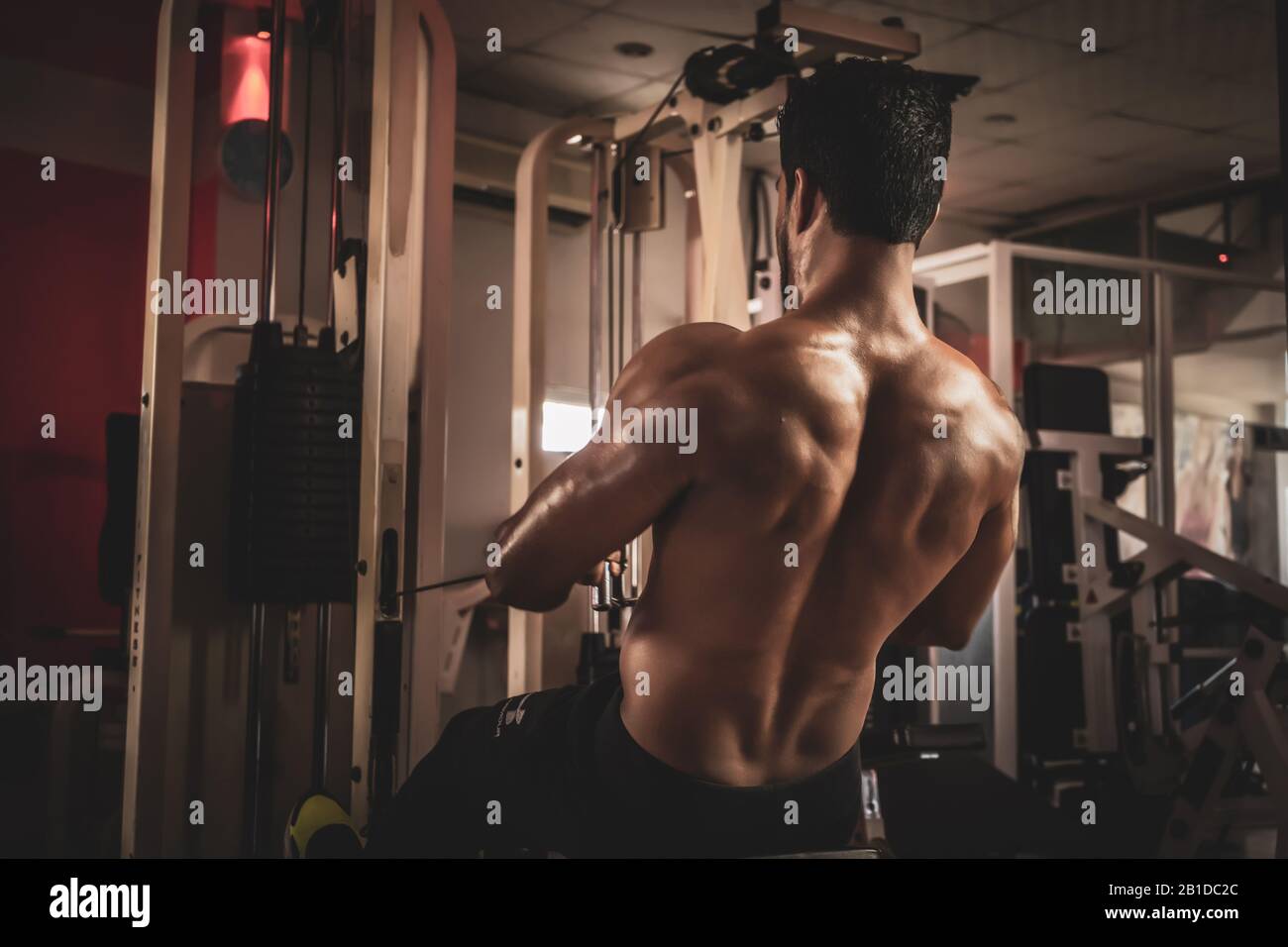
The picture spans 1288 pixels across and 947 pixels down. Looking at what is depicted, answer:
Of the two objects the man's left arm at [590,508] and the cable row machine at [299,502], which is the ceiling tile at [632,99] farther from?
the man's left arm at [590,508]

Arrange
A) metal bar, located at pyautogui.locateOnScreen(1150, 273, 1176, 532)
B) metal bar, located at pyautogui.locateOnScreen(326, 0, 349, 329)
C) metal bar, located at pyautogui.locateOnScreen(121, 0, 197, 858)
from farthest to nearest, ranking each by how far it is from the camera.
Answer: metal bar, located at pyautogui.locateOnScreen(1150, 273, 1176, 532) → metal bar, located at pyautogui.locateOnScreen(326, 0, 349, 329) → metal bar, located at pyautogui.locateOnScreen(121, 0, 197, 858)

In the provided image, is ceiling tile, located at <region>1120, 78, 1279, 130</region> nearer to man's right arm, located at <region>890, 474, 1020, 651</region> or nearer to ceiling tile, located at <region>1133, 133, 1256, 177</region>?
ceiling tile, located at <region>1133, 133, 1256, 177</region>

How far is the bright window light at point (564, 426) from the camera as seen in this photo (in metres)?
6.29

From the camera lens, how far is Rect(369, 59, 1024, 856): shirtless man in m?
1.50

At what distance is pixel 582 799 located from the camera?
1.63 meters

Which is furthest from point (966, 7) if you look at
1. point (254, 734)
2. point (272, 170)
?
point (254, 734)

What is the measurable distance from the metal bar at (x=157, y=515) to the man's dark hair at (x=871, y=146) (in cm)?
152

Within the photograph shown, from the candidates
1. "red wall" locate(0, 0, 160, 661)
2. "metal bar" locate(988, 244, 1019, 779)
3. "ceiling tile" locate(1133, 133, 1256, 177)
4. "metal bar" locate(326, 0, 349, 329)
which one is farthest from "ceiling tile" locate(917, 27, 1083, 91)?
"metal bar" locate(326, 0, 349, 329)

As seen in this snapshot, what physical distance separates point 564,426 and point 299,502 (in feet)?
12.8

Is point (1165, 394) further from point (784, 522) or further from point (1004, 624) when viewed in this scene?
point (784, 522)

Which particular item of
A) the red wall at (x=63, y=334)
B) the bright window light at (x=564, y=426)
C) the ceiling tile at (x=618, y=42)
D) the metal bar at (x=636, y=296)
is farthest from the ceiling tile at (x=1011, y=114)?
the red wall at (x=63, y=334)

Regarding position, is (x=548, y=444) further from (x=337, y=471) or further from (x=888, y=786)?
(x=337, y=471)
